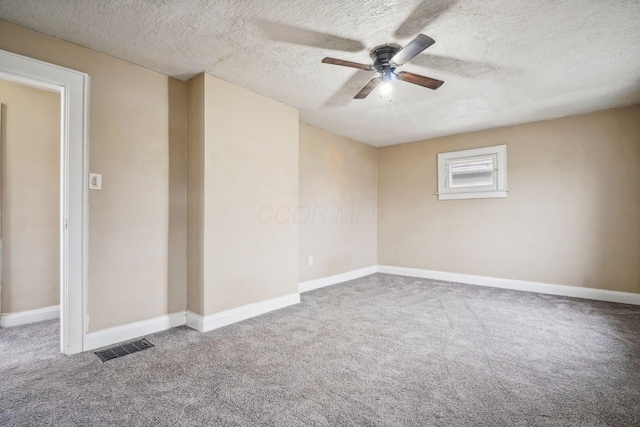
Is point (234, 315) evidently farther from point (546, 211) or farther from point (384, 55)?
point (546, 211)


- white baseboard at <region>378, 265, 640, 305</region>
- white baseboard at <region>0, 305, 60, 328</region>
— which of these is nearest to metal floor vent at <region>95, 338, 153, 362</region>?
white baseboard at <region>0, 305, 60, 328</region>

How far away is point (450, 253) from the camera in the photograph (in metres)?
4.92

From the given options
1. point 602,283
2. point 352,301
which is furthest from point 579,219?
point 352,301

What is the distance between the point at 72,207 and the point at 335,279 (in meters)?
3.45

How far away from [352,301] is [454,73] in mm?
2739

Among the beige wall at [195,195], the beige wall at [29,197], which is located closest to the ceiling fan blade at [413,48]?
the beige wall at [195,195]

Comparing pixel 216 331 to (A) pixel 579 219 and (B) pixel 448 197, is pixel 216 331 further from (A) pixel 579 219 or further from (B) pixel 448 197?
(A) pixel 579 219

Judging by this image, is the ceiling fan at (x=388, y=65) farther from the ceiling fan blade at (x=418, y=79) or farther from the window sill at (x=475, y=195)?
the window sill at (x=475, y=195)

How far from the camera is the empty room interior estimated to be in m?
1.87

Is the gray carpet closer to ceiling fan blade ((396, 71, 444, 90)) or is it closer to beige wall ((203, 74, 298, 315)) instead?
beige wall ((203, 74, 298, 315))

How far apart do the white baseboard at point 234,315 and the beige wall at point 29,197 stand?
1586 mm

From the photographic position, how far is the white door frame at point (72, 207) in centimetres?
228

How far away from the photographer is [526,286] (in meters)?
4.24

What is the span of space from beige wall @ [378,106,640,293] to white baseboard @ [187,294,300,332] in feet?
9.20
